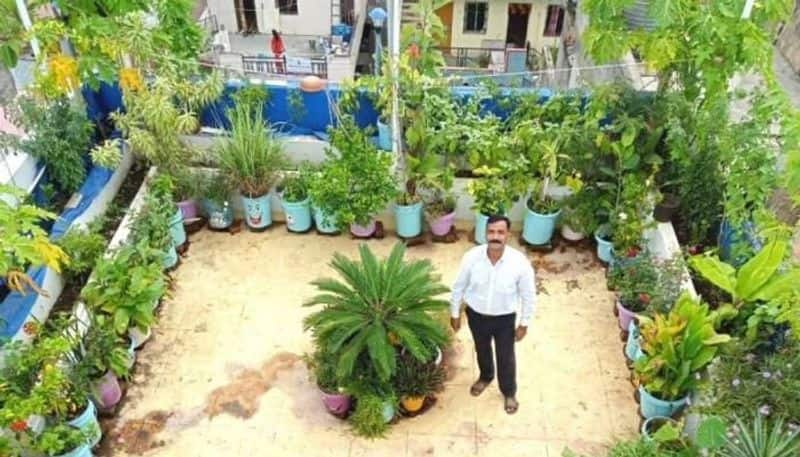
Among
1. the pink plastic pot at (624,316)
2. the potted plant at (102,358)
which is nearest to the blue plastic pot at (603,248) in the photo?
the pink plastic pot at (624,316)

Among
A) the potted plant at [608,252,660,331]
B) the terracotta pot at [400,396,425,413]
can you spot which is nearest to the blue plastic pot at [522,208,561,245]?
the potted plant at [608,252,660,331]

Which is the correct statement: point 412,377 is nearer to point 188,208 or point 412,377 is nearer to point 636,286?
point 636,286

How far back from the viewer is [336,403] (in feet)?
13.1

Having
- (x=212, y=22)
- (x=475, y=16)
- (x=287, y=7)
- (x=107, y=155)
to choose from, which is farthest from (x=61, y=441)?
(x=475, y=16)

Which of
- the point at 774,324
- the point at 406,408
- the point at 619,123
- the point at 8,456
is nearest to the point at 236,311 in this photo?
the point at 406,408

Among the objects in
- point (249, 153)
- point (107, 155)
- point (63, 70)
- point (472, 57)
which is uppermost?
point (63, 70)

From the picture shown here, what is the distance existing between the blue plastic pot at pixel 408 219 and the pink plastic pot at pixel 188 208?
4.76 ft

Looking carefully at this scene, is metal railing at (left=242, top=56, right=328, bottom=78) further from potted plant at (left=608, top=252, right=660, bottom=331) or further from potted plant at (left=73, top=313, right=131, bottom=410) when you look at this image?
potted plant at (left=608, top=252, right=660, bottom=331)

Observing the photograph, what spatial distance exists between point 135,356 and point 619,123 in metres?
3.38

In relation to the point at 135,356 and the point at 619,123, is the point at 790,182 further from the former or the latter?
the point at 135,356

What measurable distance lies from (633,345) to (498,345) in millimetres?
920

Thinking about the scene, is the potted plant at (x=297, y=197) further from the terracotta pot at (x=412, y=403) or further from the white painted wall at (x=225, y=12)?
the white painted wall at (x=225, y=12)

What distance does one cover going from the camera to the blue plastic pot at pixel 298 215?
510 cm

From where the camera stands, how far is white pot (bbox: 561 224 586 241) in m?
5.06
